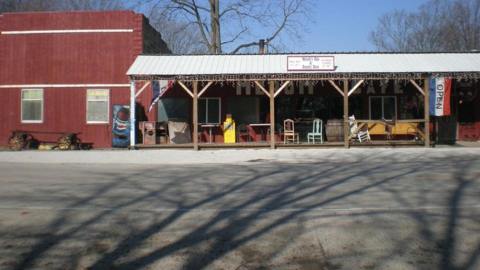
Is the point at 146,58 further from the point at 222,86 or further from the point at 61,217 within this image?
the point at 61,217

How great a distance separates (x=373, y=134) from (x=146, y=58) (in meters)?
10.4

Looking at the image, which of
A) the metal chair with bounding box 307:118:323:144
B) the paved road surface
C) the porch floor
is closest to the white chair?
the porch floor

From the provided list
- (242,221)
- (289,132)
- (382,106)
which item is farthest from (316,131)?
(242,221)

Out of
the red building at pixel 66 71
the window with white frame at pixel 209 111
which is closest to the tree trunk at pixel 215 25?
the red building at pixel 66 71

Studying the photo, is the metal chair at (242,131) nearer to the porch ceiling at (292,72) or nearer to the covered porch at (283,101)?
the covered porch at (283,101)

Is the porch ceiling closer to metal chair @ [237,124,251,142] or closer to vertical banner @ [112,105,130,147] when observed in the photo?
vertical banner @ [112,105,130,147]

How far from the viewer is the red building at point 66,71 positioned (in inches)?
994

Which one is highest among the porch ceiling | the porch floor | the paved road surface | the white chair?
the porch ceiling

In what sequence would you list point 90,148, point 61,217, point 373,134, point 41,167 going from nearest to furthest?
point 61,217, point 41,167, point 373,134, point 90,148

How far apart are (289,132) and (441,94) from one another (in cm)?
617

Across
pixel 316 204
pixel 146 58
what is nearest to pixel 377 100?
pixel 146 58

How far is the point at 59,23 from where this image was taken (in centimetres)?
2553

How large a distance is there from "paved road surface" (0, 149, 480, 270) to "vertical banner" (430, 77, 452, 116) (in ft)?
28.3

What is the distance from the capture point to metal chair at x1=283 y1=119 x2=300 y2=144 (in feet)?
74.6
